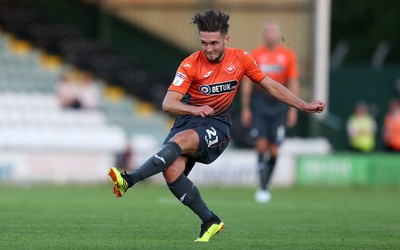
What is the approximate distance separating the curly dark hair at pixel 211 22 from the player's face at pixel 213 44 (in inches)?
1.5

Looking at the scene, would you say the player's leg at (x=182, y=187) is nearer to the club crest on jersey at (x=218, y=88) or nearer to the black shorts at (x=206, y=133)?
the black shorts at (x=206, y=133)

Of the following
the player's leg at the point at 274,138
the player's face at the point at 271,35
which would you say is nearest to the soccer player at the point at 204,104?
the player's face at the point at 271,35

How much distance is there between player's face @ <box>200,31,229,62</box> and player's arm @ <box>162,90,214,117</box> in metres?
0.47

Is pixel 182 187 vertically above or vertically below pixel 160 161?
below

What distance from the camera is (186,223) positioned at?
1159cm

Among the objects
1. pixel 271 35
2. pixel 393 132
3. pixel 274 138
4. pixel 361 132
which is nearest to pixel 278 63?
pixel 271 35

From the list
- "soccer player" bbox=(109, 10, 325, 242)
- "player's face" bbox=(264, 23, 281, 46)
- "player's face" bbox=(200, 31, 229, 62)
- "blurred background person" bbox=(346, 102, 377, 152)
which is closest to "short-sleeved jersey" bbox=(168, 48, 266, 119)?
"soccer player" bbox=(109, 10, 325, 242)

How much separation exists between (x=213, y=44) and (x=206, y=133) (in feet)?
2.61

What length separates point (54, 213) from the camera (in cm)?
1260

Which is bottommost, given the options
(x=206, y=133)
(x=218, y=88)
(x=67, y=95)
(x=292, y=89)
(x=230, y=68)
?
(x=206, y=133)

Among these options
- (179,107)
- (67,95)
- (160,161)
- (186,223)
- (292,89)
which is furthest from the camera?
(67,95)

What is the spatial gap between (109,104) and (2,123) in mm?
3469

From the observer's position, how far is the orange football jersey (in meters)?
16.3

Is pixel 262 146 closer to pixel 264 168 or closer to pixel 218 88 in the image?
pixel 264 168
